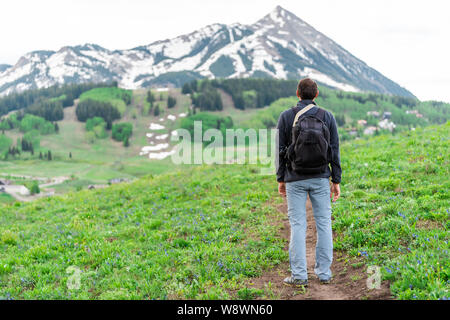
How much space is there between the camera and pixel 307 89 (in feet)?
24.5

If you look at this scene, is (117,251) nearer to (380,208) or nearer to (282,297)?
(282,297)

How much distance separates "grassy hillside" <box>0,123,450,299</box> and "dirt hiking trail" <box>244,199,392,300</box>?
289 millimetres

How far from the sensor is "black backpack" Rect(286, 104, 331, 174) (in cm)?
708

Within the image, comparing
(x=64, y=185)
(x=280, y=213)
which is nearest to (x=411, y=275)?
(x=280, y=213)

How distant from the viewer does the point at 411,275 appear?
6.31 meters

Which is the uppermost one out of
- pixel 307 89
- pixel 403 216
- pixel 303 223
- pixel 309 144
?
pixel 307 89

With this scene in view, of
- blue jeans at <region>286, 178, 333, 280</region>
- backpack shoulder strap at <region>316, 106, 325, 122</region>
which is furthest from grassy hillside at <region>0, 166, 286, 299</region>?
backpack shoulder strap at <region>316, 106, 325, 122</region>

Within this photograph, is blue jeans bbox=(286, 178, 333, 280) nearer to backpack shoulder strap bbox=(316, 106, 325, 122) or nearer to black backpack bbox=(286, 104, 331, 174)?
black backpack bbox=(286, 104, 331, 174)

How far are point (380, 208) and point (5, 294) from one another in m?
10.5

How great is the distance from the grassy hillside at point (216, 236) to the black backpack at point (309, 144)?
2.68 meters

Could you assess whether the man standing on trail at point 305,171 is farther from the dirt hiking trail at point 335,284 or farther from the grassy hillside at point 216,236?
the grassy hillside at point 216,236

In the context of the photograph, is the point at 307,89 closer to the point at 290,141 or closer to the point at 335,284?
the point at 290,141

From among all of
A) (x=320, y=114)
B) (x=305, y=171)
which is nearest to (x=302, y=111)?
(x=320, y=114)

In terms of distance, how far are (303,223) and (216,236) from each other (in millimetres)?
4108
